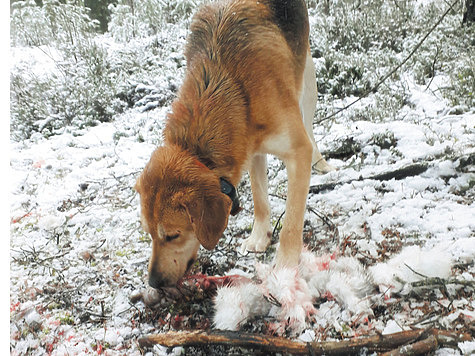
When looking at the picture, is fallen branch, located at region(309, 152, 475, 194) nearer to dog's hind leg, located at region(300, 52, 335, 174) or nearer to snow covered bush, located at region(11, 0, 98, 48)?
dog's hind leg, located at region(300, 52, 335, 174)

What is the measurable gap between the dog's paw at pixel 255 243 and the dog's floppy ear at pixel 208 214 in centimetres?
82

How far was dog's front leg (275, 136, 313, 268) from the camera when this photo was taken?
2.58 metres

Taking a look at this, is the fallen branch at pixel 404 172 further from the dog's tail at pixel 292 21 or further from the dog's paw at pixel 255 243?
the dog's tail at pixel 292 21

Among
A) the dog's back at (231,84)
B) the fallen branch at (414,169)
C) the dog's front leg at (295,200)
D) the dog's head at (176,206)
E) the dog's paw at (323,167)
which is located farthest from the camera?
the dog's paw at (323,167)

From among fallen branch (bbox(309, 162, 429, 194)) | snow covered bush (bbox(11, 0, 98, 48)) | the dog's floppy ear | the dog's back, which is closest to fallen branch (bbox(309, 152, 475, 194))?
fallen branch (bbox(309, 162, 429, 194))

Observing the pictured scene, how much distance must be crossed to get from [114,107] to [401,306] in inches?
229

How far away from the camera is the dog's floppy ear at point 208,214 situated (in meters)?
2.05

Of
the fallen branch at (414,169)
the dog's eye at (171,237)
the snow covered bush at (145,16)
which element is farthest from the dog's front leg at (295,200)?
the snow covered bush at (145,16)

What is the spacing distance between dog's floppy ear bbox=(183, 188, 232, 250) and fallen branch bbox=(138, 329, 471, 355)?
492 millimetres

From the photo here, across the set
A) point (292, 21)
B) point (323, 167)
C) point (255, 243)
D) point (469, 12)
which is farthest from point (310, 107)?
point (469, 12)

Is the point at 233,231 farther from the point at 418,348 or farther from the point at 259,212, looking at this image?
the point at 418,348

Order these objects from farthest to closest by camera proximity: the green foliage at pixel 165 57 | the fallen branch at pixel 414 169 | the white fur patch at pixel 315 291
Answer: the green foliage at pixel 165 57 → the fallen branch at pixel 414 169 → the white fur patch at pixel 315 291

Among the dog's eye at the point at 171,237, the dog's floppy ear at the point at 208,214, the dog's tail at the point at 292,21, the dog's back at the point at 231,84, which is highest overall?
the dog's tail at the point at 292,21

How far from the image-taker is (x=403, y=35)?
24.5 ft
